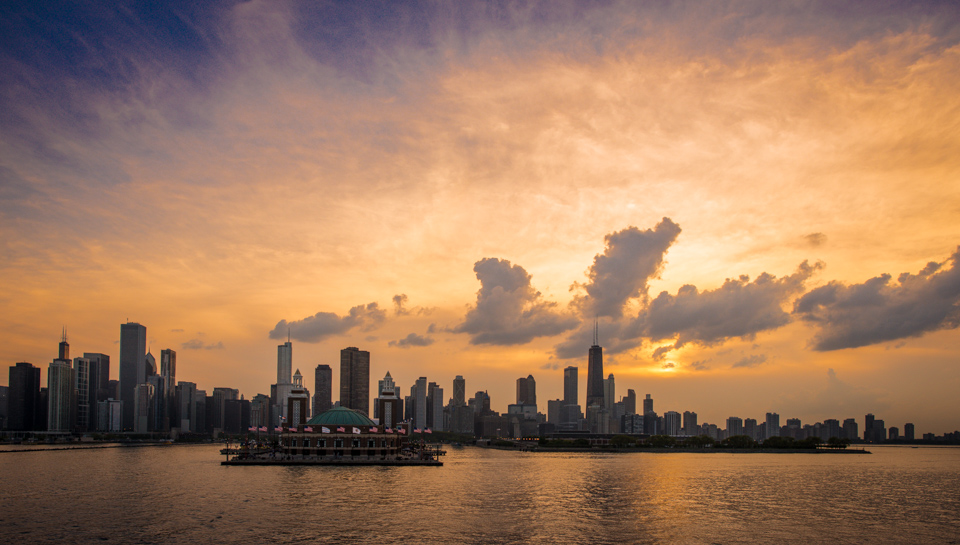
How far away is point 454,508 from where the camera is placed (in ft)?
328

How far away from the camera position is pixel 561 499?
115000 mm

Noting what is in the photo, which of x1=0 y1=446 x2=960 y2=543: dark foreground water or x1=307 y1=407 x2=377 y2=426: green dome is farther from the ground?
x1=307 y1=407 x2=377 y2=426: green dome

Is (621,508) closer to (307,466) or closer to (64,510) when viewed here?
(64,510)

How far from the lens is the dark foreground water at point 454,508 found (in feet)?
265

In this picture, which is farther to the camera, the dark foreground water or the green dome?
the green dome

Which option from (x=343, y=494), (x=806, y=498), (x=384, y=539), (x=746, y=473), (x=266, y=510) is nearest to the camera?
(x=384, y=539)

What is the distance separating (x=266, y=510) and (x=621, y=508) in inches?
1970

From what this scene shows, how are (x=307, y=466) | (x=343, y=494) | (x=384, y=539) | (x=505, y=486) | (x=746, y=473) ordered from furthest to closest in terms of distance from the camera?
(x=746, y=473) → (x=307, y=466) → (x=505, y=486) → (x=343, y=494) → (x=384, y=539)

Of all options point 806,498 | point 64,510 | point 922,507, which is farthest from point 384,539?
point 922,507

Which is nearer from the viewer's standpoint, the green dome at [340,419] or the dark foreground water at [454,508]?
the dark foreground water at [454,508]

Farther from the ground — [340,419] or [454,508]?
[340,419]

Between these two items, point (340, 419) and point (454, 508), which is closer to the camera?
point (454, 508)

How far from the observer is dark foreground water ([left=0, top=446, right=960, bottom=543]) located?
80.8 meters

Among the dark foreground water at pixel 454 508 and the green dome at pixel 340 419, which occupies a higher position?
the green dome at pixel 340 419
